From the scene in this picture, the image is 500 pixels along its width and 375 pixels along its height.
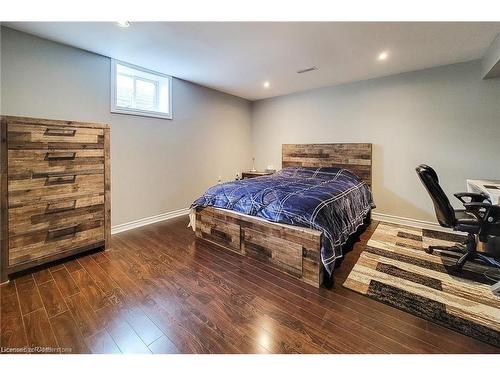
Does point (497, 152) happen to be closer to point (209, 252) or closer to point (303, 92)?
point (303, 92)

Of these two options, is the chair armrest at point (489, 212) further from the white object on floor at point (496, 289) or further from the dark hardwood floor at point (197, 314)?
the dark hardwood floor at point (197, 314)

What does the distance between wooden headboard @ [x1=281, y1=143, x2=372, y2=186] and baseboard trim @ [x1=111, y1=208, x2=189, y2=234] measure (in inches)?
93.5

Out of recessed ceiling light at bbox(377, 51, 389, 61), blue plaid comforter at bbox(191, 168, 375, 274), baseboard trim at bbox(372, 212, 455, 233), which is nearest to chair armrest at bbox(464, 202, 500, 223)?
blue plaid comforter at bbox(191, 168, 375, 274)

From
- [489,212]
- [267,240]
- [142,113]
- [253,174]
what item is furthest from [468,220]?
[142,113]

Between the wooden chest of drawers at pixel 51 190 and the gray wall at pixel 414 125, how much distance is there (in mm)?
3626

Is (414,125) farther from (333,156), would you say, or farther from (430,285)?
(430,285)

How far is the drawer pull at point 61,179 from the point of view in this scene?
2049mm

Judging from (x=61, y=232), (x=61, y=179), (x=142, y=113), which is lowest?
(x=61, y=232)

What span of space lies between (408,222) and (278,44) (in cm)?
326

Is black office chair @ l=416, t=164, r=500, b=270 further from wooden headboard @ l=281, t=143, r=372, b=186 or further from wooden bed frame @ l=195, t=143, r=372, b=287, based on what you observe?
wooden headboard @ l=281, t=143, r=372, b=186

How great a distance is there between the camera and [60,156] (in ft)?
6.88

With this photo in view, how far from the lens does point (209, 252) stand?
250 centimetres

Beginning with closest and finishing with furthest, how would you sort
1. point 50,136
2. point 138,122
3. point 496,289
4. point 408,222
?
1. point 496,289
2. point 50,136
3. point 138,122
4. point 408,222

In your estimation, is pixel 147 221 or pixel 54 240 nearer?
pixel 54 240
